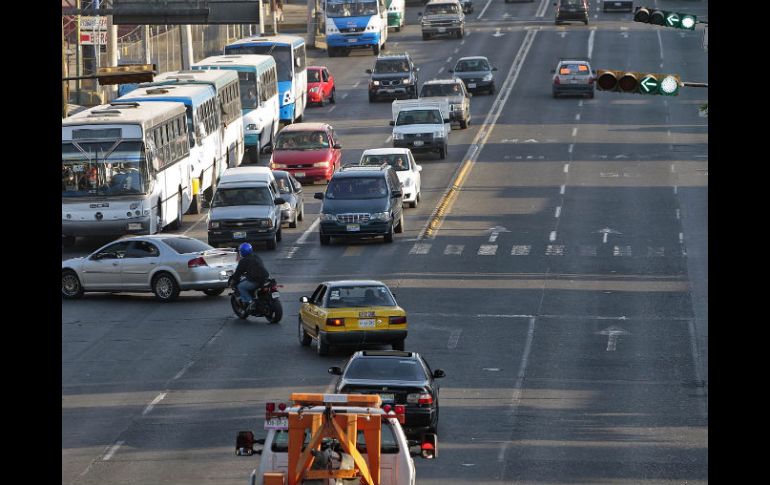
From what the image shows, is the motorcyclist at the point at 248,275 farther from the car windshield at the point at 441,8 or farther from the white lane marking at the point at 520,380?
the car windshield at the point at 441,8

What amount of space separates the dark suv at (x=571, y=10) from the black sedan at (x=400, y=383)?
7877 centimetres

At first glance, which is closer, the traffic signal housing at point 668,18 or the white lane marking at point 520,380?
the white lane marking at point 520,380

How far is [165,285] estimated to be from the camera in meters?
38.4

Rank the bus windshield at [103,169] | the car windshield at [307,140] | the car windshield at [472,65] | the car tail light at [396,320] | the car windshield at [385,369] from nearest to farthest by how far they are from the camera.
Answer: the car windshield at [385,369] → the car tail light at [396,320] → the bus windshield at [103,169] → the car windshield at [307,140] → the car windshield at [472,65]

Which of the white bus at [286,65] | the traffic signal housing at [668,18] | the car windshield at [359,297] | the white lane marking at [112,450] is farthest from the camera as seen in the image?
the white bus at [286,65]

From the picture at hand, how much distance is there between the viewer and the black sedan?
81.3 ft

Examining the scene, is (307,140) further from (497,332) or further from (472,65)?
(497,332)

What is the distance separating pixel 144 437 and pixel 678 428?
303 inches

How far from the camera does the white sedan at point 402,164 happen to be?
51.3m

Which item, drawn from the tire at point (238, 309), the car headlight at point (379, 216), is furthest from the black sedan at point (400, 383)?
the car headlight at point (379, 216)

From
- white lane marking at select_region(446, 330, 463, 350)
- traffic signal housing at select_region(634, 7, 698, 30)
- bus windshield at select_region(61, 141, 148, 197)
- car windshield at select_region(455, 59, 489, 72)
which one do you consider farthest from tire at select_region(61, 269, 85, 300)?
car windshield at select_region(455, 59, 489, 72)

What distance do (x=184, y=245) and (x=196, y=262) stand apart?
867mm
